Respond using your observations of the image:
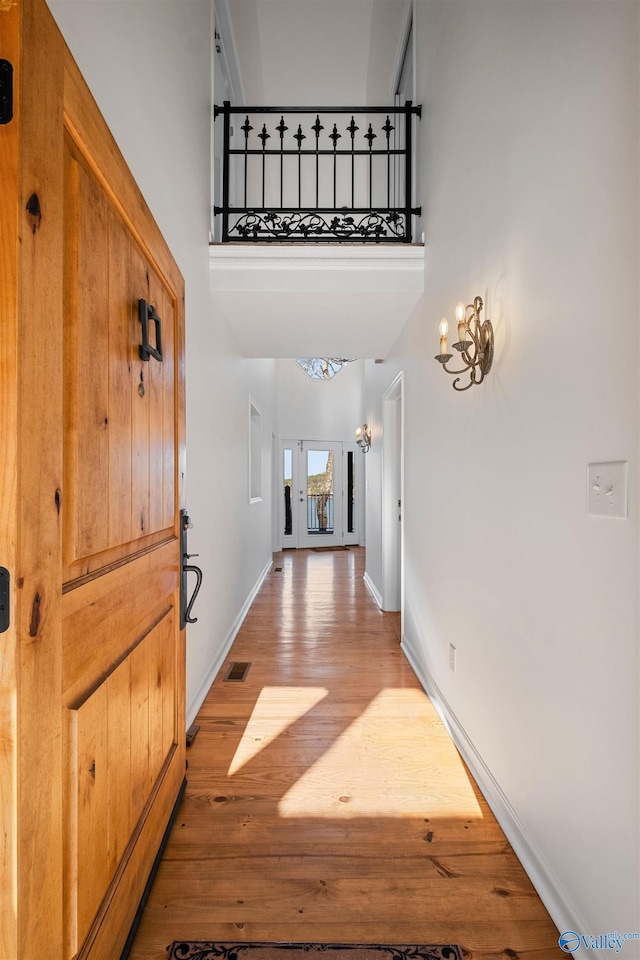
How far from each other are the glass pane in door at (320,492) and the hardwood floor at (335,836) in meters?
6.28

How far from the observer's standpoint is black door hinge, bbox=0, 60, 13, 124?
2.19 feet

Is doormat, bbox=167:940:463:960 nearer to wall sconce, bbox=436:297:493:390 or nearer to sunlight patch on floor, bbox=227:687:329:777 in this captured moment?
sunlight patch on floor, bbox=227:687:329:777

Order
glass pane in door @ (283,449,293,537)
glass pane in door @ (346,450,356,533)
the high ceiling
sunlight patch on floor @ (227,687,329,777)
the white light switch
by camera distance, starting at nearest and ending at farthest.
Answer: the white light switch, sunlight patch on floor @ (227,687,329,777), the high ceiling, glass pane in door @ (283,449,293,537), glass pane in door @ (346,450,356,533)

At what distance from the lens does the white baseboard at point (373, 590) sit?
455cm

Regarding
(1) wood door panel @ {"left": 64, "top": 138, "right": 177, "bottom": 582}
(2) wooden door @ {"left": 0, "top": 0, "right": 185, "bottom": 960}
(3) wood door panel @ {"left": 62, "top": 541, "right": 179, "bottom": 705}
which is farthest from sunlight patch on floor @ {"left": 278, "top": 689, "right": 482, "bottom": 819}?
(1) wood door panel @ {"left": 64, "top": 138, "right": 177, "bottom": 582}

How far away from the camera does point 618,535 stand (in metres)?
1.03

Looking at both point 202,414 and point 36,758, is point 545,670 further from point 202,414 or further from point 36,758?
point 202,414

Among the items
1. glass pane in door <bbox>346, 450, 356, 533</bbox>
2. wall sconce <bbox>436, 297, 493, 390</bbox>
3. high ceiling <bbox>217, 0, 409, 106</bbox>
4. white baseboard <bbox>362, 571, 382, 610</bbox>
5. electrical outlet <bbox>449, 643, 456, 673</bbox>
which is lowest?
white baseboard <bbox>362, 571, 382, 610</bbox>

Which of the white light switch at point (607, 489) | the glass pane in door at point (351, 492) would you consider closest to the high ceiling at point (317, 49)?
the white light switch at point (607, 489)

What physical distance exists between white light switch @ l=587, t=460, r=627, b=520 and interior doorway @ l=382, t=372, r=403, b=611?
10.0 feet

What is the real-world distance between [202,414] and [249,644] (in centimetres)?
183

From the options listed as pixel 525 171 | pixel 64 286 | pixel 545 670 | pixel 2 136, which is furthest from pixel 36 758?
pixel 525 171

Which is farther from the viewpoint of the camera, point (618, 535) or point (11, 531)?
point (618, 535)

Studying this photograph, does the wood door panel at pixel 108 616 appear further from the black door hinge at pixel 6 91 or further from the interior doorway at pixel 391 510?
the interior doorway at pixel 391 510
